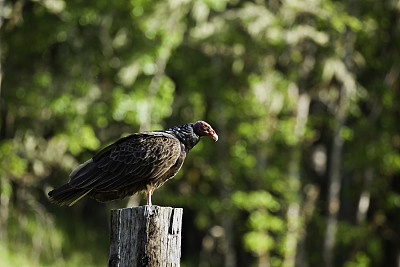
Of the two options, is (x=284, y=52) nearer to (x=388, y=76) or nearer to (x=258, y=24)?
(x=258, y=24)

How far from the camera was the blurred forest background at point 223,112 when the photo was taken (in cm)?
958

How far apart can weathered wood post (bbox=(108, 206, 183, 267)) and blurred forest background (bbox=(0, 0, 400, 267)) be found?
5521mm

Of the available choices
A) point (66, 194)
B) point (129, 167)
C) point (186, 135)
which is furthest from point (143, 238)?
point (186, 135)

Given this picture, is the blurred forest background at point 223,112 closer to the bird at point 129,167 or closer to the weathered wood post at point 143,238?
the bird at point 129,167

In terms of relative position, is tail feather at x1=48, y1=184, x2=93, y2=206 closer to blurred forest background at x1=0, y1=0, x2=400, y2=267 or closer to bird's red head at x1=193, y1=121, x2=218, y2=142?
bird's red head at x1=193, y1=121, x2=218, y2=142

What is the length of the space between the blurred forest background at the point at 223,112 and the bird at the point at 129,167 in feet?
14.1

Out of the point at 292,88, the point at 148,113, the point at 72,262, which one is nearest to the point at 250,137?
the point at 292,88

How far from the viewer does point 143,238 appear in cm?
358

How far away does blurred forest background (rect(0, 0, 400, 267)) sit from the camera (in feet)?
31.4

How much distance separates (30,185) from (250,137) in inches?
130

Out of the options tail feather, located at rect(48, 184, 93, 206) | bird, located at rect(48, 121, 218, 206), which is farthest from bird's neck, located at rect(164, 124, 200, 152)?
tail feather, located at rect(48, 184, 93, 206)

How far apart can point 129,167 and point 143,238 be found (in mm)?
1141

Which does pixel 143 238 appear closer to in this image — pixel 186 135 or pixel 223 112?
pixel 186 135

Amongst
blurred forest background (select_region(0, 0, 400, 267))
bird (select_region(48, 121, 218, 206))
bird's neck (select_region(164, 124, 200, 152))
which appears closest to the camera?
bird (select_region(48, 121, 218, 206))
